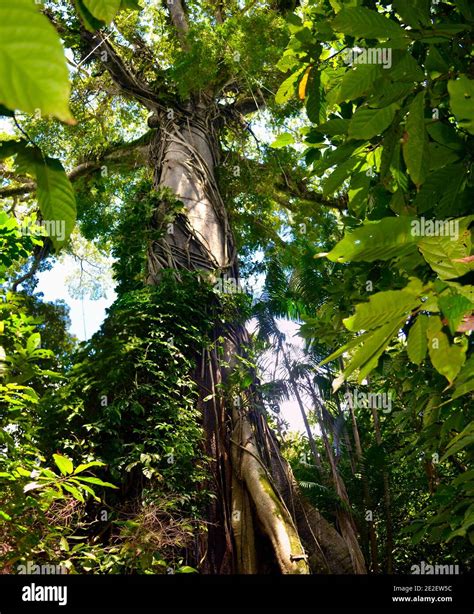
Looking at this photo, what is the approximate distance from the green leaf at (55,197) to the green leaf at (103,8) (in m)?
0.13

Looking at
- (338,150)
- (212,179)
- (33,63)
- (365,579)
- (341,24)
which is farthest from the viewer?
(212,179)

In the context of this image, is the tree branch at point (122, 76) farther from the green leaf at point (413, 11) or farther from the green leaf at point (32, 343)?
the green leaf at point (413, 11)

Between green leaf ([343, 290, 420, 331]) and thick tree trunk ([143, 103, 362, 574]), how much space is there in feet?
11.7

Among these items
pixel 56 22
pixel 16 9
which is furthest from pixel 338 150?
pixel 56 22

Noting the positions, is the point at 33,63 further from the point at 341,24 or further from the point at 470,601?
the point at 470,601

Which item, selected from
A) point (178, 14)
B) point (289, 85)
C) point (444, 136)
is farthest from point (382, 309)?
point (178, 14)

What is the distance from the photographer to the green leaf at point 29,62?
24cm

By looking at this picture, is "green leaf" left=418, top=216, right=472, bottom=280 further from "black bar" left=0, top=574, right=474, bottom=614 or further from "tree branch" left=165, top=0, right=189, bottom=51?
"tree branch" left=165, top=0, right=189, bottom=51

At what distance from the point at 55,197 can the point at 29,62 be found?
0.26 m

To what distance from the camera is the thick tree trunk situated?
4.13 m

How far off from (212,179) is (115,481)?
152 inches

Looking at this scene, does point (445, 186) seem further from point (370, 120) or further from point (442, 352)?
point (442, 352)

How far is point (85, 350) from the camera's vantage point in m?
4.44
